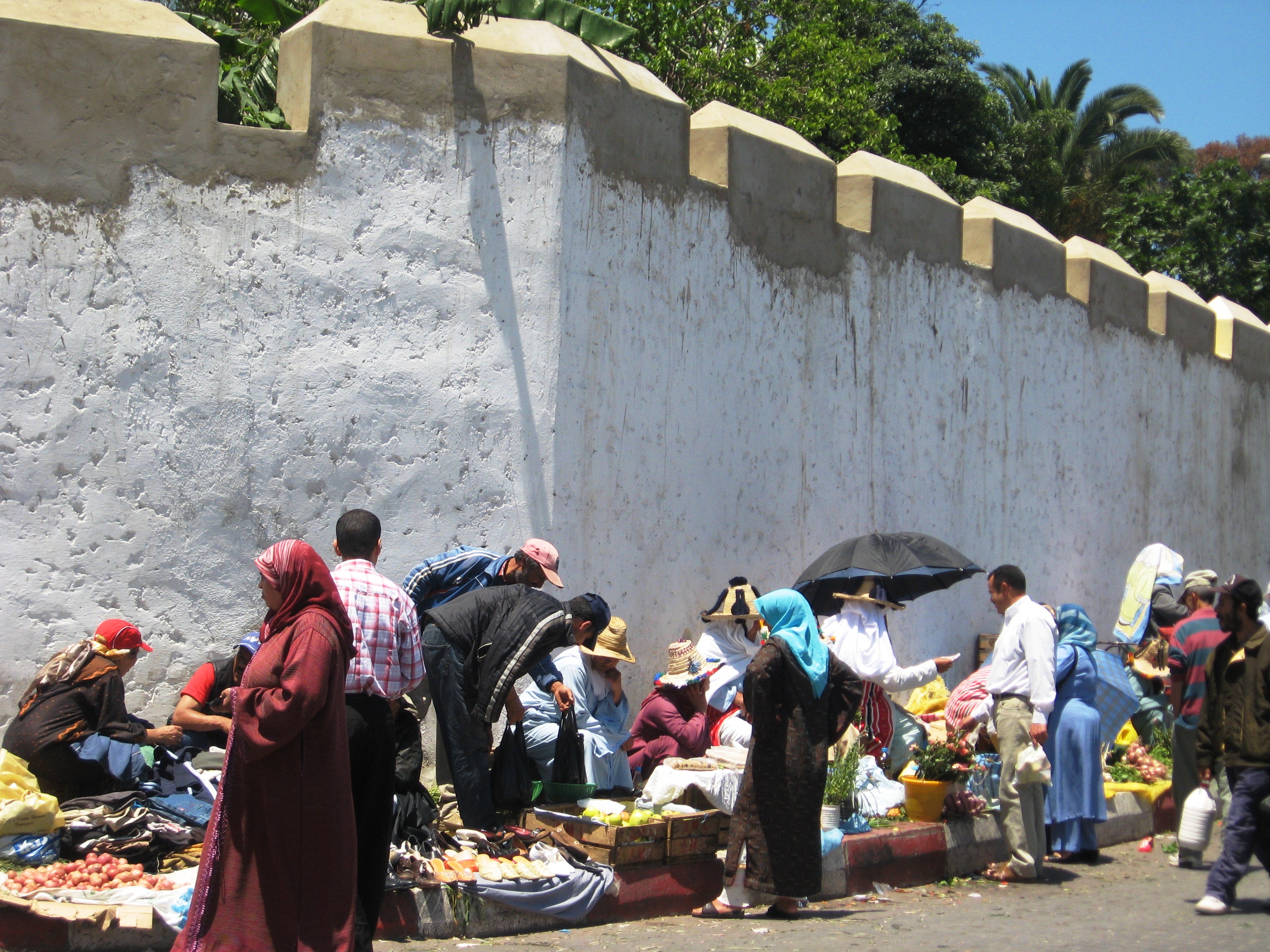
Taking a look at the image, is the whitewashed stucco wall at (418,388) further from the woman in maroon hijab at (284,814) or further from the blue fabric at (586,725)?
the woman in maroon hijab at (284,814)

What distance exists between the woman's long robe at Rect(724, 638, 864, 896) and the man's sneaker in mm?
1883

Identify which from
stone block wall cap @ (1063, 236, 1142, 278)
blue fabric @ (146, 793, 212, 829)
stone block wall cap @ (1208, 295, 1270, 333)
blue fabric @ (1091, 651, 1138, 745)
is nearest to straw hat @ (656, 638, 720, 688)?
blue fabric @ (1091, 651, 1138, 745)

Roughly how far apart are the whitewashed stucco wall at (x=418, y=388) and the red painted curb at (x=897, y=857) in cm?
178

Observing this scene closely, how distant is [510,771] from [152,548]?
6.70 feet

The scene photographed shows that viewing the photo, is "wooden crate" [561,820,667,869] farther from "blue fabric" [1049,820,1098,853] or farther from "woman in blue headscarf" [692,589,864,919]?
"blue fabric" [1049,820,1098,853]

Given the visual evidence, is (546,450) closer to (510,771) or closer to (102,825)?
(510,771)

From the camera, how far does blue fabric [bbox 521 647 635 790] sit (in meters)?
6.93

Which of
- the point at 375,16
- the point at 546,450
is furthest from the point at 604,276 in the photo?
the point at 375,16

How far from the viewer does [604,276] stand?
7836 millimetres

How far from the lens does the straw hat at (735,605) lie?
7.95m

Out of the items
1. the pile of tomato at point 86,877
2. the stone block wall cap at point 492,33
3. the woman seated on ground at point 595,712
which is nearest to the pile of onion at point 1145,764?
the woman seated on ground at point 595,712

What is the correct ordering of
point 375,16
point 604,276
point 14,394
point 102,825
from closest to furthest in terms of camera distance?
1. point 102,825
2. point 14,394
3. point 375,16
4. point 604,276

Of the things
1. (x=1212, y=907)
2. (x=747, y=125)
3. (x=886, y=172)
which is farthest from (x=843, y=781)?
(x=886, y=172)

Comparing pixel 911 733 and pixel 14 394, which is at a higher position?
pixel 14 394
